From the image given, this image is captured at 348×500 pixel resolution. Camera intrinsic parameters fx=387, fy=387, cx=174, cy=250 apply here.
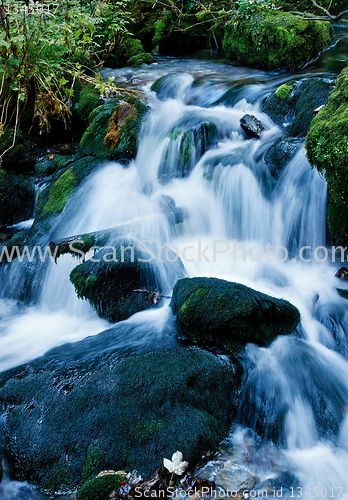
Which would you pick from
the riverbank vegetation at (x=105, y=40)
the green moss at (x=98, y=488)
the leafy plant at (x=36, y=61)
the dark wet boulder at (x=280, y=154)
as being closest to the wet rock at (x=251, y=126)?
the dark wet boulder at (x=280, y=154)

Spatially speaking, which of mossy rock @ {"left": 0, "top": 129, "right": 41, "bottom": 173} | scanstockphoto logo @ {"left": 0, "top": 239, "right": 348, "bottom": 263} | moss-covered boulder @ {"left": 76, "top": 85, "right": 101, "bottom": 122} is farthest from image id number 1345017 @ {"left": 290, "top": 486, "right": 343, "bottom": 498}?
moss-covered boulder @ {"left": 76, "top": 85, "right": 101, "bottom": 122}

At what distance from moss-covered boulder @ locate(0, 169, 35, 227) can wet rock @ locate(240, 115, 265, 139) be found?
12.2ft

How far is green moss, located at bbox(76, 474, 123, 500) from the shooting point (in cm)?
247

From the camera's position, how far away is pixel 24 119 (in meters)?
7.16

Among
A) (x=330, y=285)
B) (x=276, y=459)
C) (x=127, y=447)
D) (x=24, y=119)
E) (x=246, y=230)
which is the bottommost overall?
(x=276, y=459)

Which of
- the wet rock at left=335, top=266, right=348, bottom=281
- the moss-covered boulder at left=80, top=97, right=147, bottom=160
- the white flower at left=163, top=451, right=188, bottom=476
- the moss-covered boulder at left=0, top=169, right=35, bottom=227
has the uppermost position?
the moss-covered boulder at left=80, top=97, right=147, bottom=160

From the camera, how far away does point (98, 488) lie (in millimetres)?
2496

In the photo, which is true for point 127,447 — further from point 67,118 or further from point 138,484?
point 67,118

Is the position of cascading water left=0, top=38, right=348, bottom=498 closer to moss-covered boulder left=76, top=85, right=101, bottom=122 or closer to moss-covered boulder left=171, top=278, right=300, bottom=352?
moss-covered boulder left=171, top=278, right=300, bottom=352

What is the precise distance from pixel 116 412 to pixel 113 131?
487 cm

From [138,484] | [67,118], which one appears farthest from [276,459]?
[67,118]

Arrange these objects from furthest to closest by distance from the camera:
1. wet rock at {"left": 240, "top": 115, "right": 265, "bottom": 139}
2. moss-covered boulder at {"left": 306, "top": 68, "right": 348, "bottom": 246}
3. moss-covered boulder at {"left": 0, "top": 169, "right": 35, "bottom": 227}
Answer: wet rock at {"left": 240, "top": 115, "right": 265, "bottom": 139} < moss-covered boulder at {"left": 0, "top": 169, "right": 35, "bottom": 227} < moss-covered boulder at {"left": 306, "top": 68, "right": 348, "bottom": 246}

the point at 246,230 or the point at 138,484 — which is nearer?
the point at 138,484

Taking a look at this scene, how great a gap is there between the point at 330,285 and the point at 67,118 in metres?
5.56
